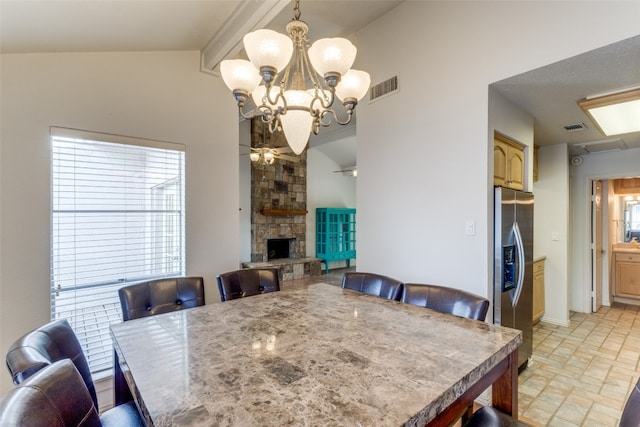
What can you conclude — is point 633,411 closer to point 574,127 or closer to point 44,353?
point 44,353

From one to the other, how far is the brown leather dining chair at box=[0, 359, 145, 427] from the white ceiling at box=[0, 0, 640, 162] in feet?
5.66

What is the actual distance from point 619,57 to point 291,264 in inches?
233

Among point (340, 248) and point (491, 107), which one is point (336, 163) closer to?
point (340, 248)

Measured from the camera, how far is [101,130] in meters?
2.23

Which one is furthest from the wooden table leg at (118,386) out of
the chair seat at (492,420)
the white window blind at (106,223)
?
the chair seat at (492,420)

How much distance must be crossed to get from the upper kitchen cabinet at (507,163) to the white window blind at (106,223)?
2.64m

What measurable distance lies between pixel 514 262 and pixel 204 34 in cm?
313

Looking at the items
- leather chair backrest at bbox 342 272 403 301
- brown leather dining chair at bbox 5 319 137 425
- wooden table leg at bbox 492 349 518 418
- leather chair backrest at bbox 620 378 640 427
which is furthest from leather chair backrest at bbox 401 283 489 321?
brown leather dining chair at bbox 5 319 137 425

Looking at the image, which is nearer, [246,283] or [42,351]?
[42,351]

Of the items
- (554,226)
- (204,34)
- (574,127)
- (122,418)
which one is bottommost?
(122,418)

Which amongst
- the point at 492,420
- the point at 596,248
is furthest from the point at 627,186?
the point at 492,420

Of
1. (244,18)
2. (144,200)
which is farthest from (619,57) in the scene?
(144,200)

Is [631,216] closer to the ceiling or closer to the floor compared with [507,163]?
closer to the floor

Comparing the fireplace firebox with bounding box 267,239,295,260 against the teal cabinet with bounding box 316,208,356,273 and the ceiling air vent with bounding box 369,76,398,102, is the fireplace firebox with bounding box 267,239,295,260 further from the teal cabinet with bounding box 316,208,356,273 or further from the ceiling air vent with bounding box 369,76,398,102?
the ceiling air vent with bounding box 369,76,398,102
